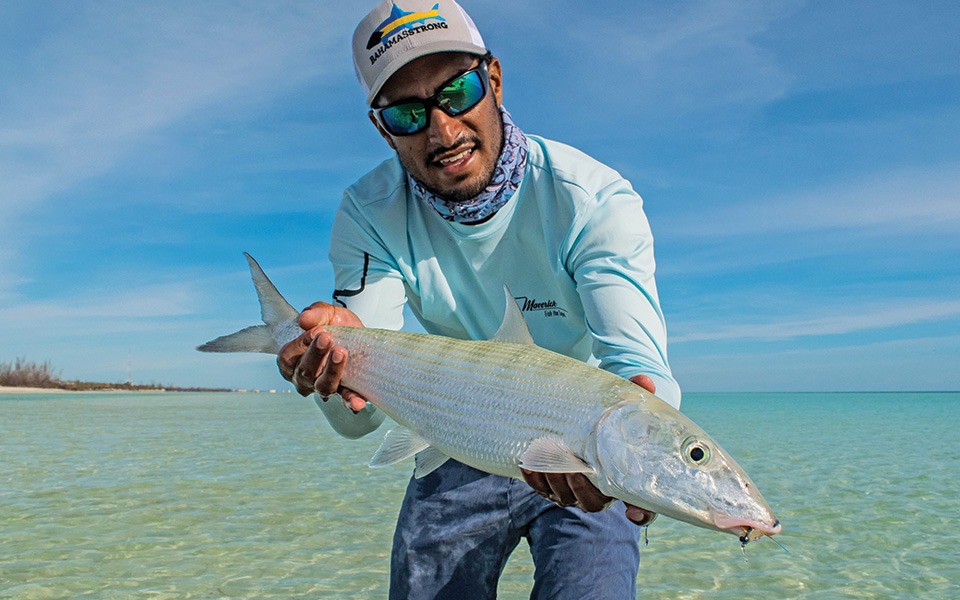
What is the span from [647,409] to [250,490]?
285 inches

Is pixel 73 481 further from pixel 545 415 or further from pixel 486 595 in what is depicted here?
pixel 545 415

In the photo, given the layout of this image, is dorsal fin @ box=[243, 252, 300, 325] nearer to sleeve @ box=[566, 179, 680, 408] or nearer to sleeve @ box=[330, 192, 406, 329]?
sleeve @ box=[330, 192, 406, 329]

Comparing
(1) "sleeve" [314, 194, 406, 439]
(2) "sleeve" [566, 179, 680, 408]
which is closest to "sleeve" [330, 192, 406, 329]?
(1) "sleeve" [314, 194, 406, 439]

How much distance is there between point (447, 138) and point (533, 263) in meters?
0.73

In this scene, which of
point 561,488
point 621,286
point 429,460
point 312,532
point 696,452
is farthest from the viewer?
point 312,532

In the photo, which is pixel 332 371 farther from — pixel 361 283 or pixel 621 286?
pixel 621 286

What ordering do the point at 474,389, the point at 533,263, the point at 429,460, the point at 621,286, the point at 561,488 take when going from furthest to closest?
the point at 533,263 < the point at 621,286 < the point at 429,460 < the point at 474,389 < the point at 561,488

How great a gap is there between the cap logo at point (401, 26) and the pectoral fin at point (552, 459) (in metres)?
2.03

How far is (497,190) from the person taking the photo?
3.29 metres

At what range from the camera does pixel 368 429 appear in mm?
3457

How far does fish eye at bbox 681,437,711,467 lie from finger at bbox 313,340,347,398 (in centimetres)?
143

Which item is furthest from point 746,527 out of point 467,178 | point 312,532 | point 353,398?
point 312,532

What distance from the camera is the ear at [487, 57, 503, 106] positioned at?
11.6ft

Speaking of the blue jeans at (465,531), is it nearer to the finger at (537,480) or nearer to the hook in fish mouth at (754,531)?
the finger at (537,480)
